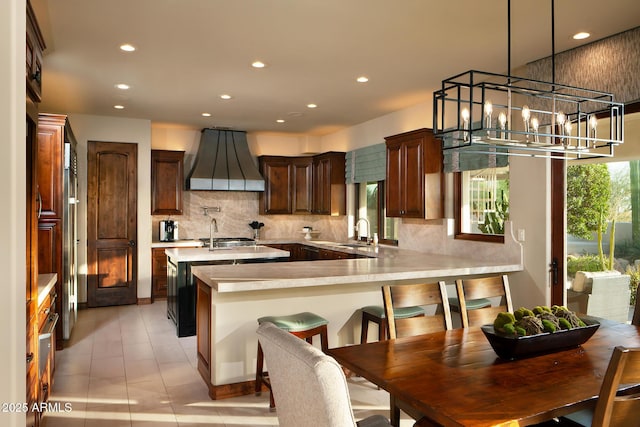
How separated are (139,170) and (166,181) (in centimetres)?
50

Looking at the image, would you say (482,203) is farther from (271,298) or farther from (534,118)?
(534,118)

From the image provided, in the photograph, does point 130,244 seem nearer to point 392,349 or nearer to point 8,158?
point 392,349

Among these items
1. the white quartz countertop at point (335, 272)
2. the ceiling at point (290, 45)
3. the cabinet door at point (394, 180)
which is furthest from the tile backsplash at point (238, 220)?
the white quartz countertop at point (335, 272)

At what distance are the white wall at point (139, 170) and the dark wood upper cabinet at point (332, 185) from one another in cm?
252

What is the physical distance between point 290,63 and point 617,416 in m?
3.47

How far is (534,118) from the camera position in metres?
2.35

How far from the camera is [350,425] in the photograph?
52.3 inches

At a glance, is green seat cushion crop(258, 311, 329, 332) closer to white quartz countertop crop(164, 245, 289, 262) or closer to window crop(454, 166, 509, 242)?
white quartz countertop crop(164, 245, 289, 262)

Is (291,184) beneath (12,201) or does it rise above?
above

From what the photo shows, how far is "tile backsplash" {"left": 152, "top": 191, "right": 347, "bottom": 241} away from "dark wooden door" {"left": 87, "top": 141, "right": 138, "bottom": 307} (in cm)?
78

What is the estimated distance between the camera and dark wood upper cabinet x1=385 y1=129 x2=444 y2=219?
5.00 m

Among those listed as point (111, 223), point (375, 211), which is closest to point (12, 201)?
point (375, 211)

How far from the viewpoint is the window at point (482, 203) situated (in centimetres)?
468

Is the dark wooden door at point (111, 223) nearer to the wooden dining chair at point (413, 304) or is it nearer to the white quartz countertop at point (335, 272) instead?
the white quartz countertop at point (335, 272)
